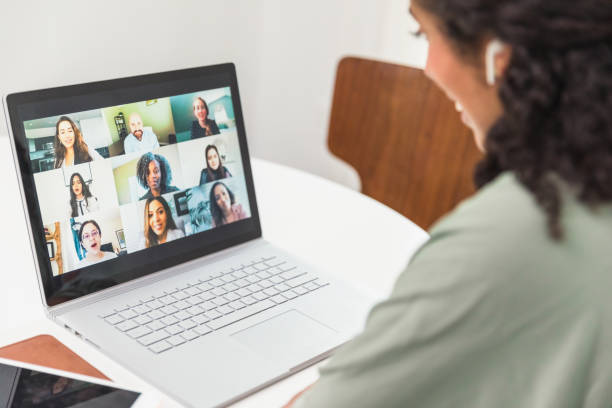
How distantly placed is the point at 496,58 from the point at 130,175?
0.57m

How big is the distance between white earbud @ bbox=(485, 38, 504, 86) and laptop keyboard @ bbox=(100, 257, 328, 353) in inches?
19.0

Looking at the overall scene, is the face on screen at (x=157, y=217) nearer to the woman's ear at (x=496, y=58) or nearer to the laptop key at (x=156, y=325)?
the laptop key at (x=156, y=325)

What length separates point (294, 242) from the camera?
122cm

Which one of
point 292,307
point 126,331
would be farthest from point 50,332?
point 292,307

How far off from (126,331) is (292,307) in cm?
22

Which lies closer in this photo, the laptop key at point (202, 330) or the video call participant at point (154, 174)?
the laptop key at point (202, 330)

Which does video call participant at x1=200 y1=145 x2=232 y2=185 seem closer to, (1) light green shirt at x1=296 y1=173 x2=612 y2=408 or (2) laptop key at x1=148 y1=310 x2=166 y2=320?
(2) laptop key at x1=148 y1=310 x2=166 y2=320

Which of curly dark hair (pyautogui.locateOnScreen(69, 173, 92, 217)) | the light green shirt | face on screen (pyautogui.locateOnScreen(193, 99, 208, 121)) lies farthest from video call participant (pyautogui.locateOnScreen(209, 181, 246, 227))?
the light green shirt

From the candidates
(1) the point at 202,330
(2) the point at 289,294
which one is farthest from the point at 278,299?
(1) the point at 202,330

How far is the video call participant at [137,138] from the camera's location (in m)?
0.99

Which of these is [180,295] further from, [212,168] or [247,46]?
[247,46]

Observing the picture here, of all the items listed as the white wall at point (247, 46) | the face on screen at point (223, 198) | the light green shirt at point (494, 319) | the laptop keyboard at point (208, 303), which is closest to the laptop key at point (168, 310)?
the laptop keyboard at point (208, 303)

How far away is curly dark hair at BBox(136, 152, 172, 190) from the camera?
1.00m

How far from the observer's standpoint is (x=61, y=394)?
74 centimetres
